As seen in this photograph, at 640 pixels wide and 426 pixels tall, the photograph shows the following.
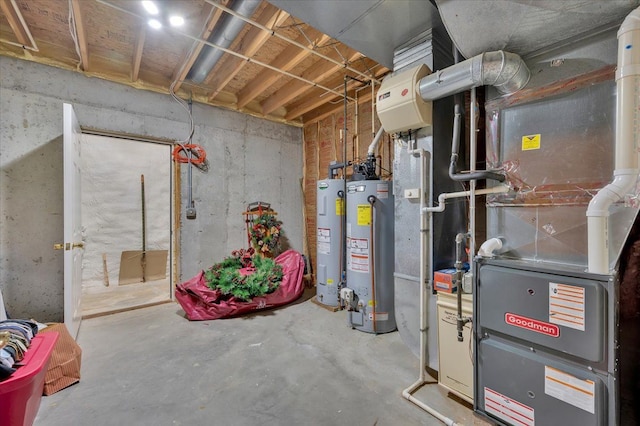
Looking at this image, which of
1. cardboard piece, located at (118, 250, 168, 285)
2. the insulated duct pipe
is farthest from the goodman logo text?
cardboard piece, located at (118, 250, 168, 285)

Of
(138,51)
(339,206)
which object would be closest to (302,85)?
(339,206)

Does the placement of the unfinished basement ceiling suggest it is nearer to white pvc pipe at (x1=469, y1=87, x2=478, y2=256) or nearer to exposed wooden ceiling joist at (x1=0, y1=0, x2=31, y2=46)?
exposed wooden ceiling joist at (x1=0, y1=0, x2=31, y2=46)

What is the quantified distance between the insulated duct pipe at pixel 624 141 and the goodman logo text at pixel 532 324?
0.31m

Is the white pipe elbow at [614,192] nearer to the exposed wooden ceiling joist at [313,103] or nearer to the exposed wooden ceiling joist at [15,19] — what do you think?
the exposed wooden ceiling joist at [313,103]

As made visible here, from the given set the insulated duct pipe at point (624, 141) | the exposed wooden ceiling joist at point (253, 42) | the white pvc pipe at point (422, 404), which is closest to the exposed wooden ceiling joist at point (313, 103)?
the exposed wooden ceiling joist at point (253, 42)

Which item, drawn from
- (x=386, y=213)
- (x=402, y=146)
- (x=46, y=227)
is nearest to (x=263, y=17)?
(x=402, y=146)

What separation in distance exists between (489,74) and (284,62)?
2.19m

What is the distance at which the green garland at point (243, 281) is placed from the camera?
3164 mm

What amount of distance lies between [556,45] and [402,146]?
108 centimetres

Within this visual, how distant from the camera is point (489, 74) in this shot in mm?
1536

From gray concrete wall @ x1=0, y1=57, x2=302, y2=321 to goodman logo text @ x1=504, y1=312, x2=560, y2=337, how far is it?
363cm

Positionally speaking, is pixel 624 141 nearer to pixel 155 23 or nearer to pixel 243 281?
pixel 155 23

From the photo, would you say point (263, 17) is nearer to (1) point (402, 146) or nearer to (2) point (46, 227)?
(1) point (402, 146)

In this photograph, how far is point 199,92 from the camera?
3.89 m
